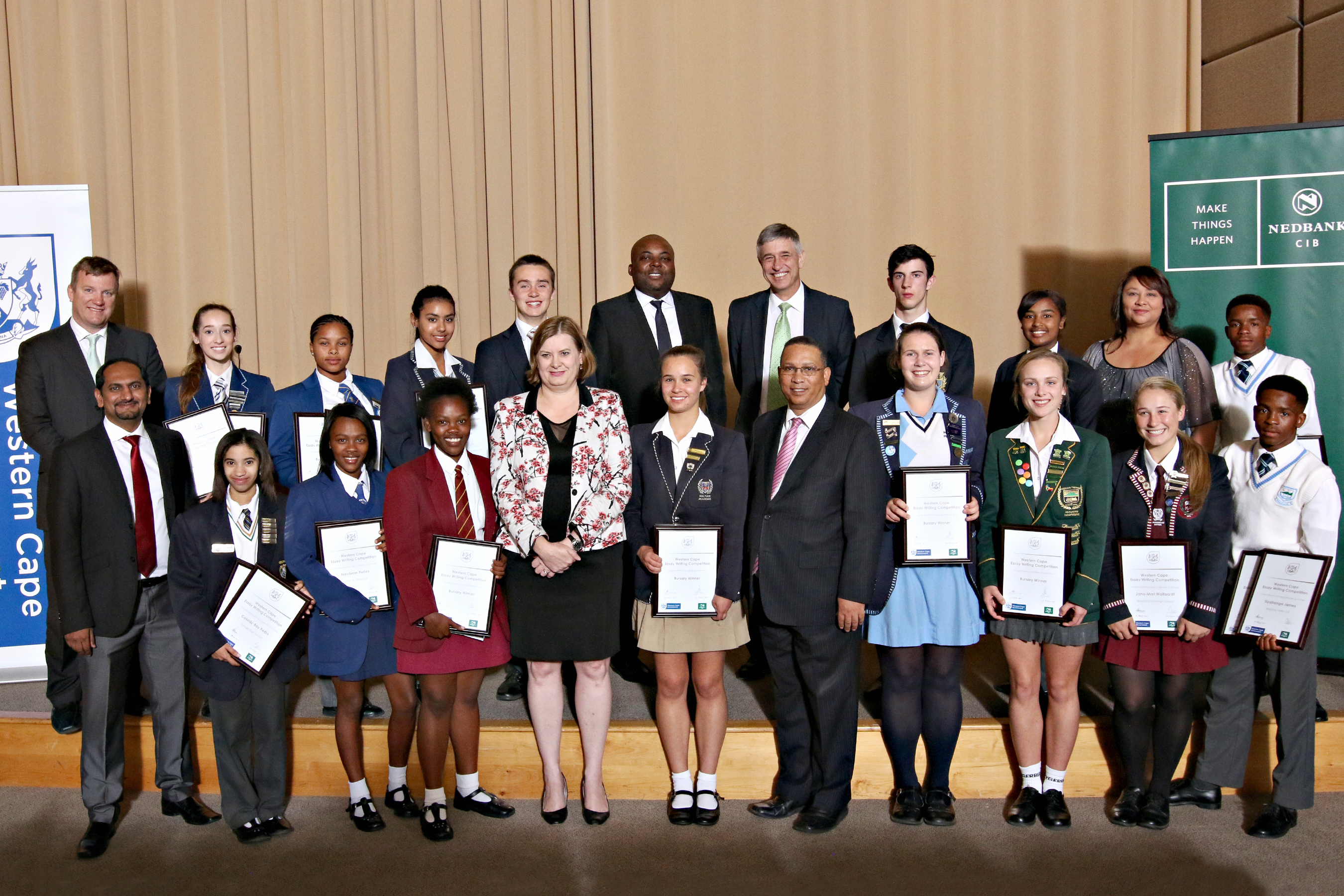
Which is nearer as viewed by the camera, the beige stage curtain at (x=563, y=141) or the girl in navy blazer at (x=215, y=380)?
the girl in navy blazer at (x=215, y=380)

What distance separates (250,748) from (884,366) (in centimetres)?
264

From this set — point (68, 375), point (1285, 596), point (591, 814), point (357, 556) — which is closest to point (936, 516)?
point (1285, 596)

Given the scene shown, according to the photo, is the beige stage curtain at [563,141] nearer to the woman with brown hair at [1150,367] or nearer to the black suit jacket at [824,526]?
the woman with brown hair at [1150,367]

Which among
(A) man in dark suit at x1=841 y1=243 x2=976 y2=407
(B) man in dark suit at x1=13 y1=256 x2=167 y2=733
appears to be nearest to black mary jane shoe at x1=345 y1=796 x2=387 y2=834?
(B) man in dark suit at x1=13 y1=256 x2=167 y2=733

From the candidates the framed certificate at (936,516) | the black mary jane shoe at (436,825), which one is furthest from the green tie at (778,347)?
the black mary jane shoe at (436,825)

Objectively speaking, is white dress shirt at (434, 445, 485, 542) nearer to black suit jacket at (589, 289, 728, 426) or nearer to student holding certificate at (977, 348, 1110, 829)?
black suit jacket at (589, 289, 728, 426)

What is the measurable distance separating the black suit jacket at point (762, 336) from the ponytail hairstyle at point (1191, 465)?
1195 mm

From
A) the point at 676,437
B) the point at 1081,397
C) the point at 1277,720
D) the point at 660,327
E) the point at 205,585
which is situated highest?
the point at 660,327

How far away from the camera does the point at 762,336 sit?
3.96 metres

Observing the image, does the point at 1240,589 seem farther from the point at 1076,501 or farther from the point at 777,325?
the point at 777,325

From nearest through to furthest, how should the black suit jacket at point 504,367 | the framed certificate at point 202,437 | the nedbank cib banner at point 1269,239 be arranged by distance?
the framed certificate at point 202,437 → the black suit jacket at point 504,367 → the nedbank cib banner at point 1269,239

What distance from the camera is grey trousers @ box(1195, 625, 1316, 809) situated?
125 inches

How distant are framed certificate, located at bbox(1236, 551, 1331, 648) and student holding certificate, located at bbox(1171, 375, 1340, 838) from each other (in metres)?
0.04

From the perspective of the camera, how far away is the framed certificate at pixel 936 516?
3.06m
